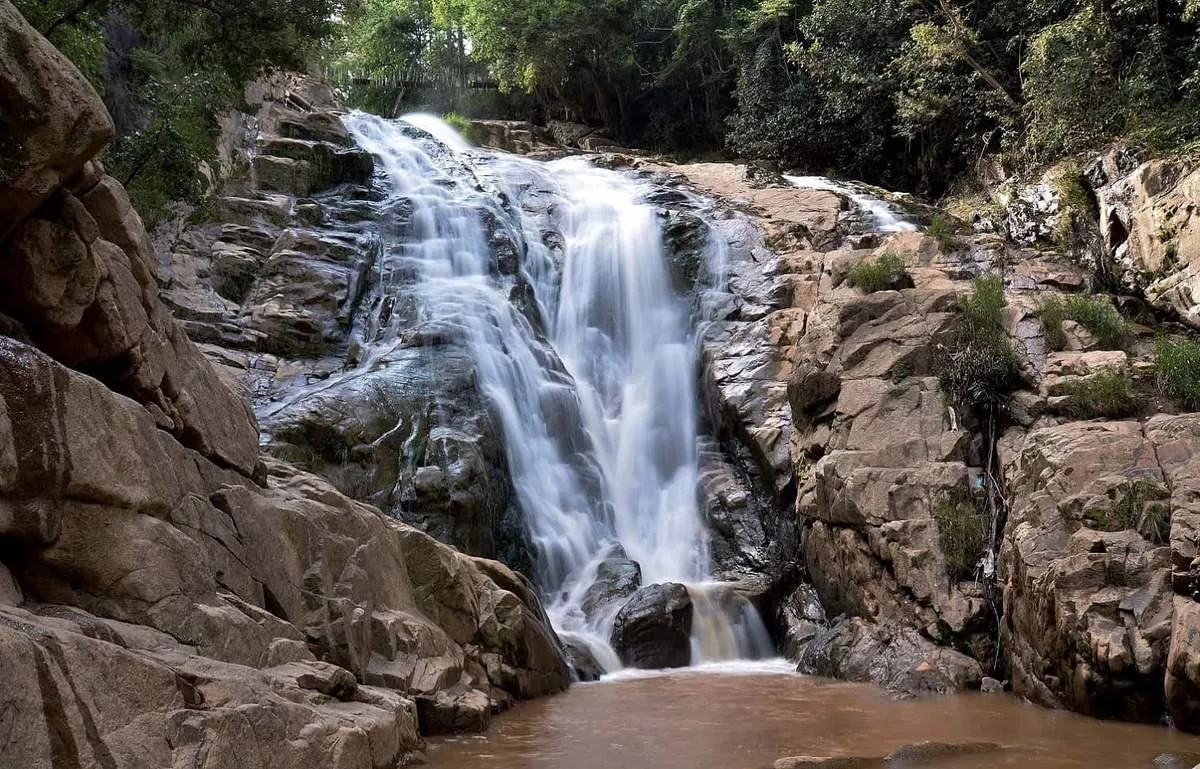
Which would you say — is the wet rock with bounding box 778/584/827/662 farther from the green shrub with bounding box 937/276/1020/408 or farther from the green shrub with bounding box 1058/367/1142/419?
the green shrub with bounding box 1058/367/1142/419

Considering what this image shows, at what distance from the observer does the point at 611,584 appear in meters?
13.3

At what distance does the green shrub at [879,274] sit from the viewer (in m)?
15.4

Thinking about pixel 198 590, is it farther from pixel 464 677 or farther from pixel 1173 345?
pixel 1173 345

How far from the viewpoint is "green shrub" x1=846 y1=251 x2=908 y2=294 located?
1540 cm

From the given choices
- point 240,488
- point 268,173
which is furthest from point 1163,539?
point 268,173

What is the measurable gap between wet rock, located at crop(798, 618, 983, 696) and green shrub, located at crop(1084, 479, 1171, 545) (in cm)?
223

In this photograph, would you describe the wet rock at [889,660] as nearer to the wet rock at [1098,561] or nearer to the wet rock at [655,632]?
the wet rock at [1098,561]

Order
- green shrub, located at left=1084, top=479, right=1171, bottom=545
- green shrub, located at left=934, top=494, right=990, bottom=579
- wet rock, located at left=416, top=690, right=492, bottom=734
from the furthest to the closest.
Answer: green shrub, located at left=934, top=494, right=990, bottom=579
green shrub, located at left=1084, top=479, right=1171, bottom=545
wet rock, located at left=416, top=690, right=492, bottom=734

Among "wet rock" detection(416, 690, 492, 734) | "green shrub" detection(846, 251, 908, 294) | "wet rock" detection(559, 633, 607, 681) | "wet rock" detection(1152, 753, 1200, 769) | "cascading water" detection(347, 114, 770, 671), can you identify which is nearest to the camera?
"wet rock" detection(1152, 753, 1200, 769)

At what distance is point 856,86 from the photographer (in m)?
26.7

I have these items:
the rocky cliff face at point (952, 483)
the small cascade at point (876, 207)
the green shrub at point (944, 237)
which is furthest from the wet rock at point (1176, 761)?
the small cascade at point (876, 207)

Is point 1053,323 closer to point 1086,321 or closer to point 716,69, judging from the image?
point 1086,321

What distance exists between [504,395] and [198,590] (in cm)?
965

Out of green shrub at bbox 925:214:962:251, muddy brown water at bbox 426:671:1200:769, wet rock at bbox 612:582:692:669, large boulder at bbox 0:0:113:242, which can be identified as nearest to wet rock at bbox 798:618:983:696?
muddy brown water at bbox 426:671:1200:769
